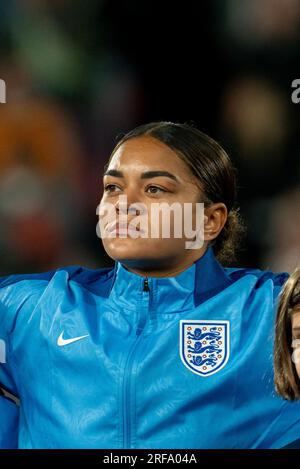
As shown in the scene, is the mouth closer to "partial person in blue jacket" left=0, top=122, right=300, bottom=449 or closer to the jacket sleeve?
"partial person in blue jacket" left=0, top=122, right=300, bottom=449

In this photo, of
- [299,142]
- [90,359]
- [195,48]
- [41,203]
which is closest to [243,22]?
[195,48]

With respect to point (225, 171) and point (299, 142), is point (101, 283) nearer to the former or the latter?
point (225, 171)

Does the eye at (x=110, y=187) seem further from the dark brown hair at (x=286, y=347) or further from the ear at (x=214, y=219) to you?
the dark brown hair at (x=286, y=347)

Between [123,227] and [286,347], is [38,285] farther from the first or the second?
[286,347]

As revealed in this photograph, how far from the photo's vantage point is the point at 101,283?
3.26 feet

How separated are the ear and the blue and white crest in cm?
14

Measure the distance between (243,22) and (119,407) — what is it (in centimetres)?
66

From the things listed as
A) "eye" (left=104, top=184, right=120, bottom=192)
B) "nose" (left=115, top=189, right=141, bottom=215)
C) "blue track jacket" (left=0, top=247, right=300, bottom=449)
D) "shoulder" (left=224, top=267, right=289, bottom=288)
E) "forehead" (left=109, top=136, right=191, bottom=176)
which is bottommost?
"blue track jacket" (left=0, top=247, right=300, bottom=449)

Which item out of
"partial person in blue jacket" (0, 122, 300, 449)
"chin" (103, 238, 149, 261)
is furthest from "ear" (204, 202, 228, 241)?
"chin" (103, 238, 149, 261)

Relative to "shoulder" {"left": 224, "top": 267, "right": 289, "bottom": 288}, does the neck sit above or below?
above

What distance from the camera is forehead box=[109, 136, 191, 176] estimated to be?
0.92 m

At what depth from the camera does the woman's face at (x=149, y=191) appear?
0.92 metres

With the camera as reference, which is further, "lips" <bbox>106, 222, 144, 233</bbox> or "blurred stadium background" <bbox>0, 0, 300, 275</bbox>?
"blurred stadium background" <bbox>0, 0, 300, 275</bbox>

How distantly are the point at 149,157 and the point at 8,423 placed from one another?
0.45 meters
